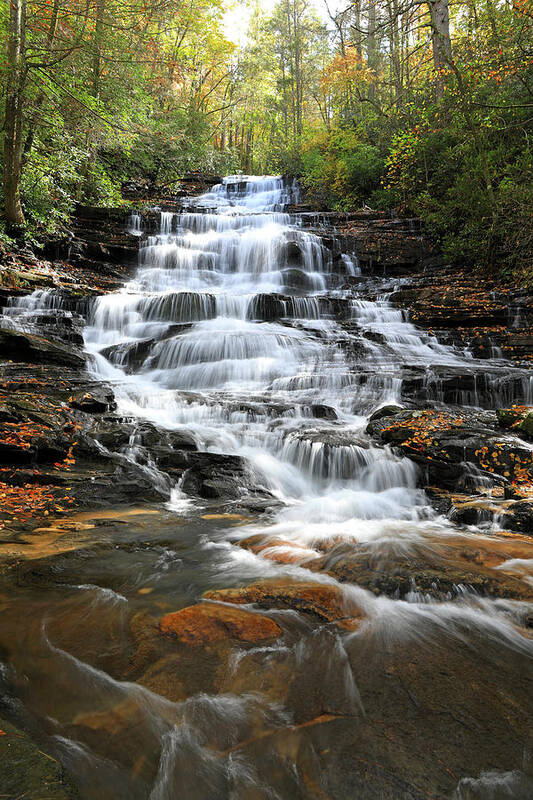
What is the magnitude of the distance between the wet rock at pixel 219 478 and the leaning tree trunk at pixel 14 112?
381 inches

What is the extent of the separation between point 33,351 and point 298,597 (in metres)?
7.12

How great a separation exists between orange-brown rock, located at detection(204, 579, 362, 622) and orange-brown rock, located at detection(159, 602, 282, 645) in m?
0.14

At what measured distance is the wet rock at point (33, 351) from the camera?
7.55m

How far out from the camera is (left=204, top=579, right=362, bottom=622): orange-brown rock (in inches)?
94.7

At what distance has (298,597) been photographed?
2500mm

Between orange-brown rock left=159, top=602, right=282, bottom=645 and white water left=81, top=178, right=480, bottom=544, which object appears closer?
orange-brown rock left=159, top=602, right=282, bottom=645

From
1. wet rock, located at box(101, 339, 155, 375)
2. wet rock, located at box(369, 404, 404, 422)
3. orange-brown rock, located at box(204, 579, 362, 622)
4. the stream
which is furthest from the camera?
wet rock, located at box(101, 339, 155, 375)

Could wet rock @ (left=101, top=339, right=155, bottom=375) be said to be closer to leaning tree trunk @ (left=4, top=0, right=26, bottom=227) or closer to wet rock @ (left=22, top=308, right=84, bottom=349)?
wet rock @ (left=22, top=308, right=84, bottom=349)

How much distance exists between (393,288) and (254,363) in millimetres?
6345

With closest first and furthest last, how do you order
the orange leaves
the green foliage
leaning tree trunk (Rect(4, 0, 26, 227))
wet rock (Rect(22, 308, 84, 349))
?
the orange leaves → wet rock (Rect(22, 308, 84, 349)) → leaning tree trunk (Rect(4, 0, 26, 227)) → the green foliage

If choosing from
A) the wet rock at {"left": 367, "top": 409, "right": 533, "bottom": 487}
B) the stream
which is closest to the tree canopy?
the wet rock at {"left": 367, "top": 409, "right": 533, "bottom": 487}

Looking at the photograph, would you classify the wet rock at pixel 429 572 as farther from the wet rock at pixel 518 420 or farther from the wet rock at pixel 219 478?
the wet rock at pixel 518 420

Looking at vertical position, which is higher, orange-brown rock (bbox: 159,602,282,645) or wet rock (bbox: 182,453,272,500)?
wet rock (bbox: 182,453,272,500)

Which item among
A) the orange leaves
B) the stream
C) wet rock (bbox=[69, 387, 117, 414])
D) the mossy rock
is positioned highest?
wet rock (bbox=[69, 387, 117, 414])
